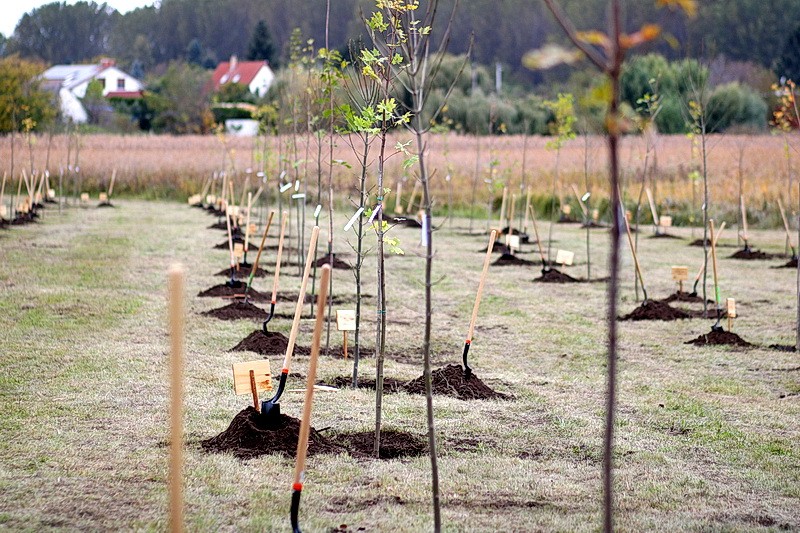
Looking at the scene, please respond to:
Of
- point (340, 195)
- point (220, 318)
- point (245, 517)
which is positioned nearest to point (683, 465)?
point (245, 517)

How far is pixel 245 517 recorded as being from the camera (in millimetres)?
4238

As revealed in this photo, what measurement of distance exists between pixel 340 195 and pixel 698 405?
20095 mm

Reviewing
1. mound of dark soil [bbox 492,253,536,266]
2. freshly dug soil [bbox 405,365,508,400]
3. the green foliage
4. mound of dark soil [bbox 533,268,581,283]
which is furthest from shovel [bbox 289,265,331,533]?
the green foliage

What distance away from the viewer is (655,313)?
1033 cm

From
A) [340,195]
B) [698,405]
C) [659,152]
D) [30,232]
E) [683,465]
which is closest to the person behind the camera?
[683,465]

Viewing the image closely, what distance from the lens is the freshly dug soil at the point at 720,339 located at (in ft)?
29.1

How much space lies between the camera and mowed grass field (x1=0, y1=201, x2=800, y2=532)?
14.4ft

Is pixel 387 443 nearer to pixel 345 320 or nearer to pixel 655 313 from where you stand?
pixel 345 320

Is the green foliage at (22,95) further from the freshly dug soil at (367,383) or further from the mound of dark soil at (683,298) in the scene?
the freshly dug soil at (367,383)

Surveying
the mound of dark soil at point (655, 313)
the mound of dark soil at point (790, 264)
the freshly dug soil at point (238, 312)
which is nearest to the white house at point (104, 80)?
the mound of dark soil at point (790, 264)

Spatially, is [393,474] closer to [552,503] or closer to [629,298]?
[552,503]

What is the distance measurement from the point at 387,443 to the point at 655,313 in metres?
5.65

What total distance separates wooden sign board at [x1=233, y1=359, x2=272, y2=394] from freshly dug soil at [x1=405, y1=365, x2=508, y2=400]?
5.69 feet

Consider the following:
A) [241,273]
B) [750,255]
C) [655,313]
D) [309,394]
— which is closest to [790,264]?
[750,255]
